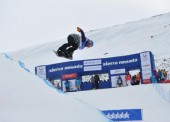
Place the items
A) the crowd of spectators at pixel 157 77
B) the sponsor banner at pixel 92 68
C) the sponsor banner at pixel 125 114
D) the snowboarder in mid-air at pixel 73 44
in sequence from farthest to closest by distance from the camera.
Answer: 1. the sponsor banner at pixel 92 68
2. the crowd of spectators at pixel 157 77
3. the snowboarder in mid-air at pixel 73 44
4. the sponsor banner at pixel 125 114

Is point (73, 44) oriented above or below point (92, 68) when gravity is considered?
below

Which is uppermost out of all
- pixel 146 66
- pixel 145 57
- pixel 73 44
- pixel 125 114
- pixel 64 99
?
pixel 145 57

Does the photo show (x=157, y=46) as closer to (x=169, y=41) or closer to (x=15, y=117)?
(x=169, y=41)

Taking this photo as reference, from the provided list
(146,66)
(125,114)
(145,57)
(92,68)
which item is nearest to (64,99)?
(125,114)

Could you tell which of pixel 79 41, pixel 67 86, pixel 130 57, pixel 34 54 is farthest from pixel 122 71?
pixel 34 54

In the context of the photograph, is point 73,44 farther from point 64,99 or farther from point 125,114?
point 64,99

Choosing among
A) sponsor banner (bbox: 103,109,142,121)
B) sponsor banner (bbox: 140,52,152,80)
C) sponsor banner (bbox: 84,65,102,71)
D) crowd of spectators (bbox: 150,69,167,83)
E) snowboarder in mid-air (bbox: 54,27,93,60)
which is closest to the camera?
sponsor banner (bbox: 103,109,142,121)

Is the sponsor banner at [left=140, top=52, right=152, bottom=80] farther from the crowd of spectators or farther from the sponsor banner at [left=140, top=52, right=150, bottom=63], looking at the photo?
the crowd of spectators

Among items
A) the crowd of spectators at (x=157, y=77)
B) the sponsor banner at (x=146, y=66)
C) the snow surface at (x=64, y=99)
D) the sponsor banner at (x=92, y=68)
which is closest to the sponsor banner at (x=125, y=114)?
the snow surface at (x=64, y=99)

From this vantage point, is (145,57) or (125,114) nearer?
(125,114)

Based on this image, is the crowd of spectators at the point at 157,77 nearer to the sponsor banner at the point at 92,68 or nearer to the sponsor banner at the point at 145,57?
the sponsor banner at the point at 145,57

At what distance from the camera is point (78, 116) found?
438 cm

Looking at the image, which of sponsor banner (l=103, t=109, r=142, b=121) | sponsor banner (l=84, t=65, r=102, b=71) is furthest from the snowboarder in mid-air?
sponsor banner (l=84, t=65, r=102, b=71)

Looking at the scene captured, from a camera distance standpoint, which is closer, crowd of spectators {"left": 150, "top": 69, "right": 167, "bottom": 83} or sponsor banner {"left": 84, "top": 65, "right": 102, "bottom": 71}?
crowd of spectators {"left": 150, "top": 69, "right": 167, "bottom": 83}
